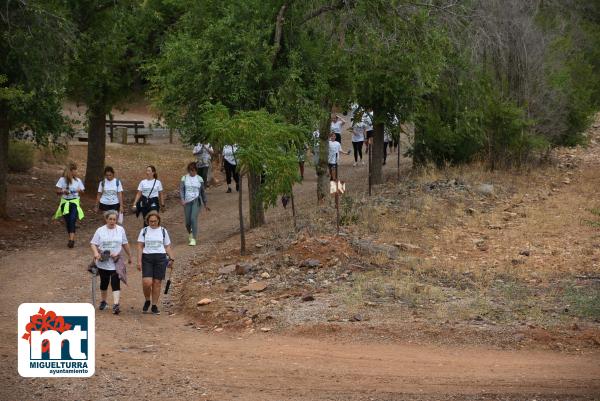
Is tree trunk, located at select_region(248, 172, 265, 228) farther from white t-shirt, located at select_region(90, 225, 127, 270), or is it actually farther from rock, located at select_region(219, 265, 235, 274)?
white t-shirt, located at select_region(90, 225, 127, 270)

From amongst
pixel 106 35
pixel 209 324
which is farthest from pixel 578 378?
pixel 106 35

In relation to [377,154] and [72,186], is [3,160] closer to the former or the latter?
[72,186]

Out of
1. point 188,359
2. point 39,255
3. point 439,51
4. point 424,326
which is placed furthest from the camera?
point 439,51

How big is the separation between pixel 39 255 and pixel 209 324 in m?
6.65

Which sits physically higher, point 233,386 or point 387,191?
point 387,191

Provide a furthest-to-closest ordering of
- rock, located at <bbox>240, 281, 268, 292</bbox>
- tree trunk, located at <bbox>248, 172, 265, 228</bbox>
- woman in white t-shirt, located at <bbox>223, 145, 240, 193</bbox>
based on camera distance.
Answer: woman in white t-shirt, located at <bbox>223, 145, 240, 193</bbox> < tree trunk, located at <bbox>248, 172, 265, 228</bbox> < rock, located at <bbox>240, 281, 268, 292</bbox>

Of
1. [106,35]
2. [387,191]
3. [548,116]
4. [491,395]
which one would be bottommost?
[491,395]

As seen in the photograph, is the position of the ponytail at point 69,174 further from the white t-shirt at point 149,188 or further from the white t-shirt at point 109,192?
the white t-shirt at point 149,188

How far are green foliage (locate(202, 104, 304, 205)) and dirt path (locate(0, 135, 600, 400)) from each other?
4220 mm

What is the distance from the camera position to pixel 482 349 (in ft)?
41.5

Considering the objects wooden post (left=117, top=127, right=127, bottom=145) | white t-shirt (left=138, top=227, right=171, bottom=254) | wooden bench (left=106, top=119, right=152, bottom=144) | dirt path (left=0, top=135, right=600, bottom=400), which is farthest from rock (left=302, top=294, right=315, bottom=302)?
wooden bench (left=106, top=119, right=152, bottom=144)

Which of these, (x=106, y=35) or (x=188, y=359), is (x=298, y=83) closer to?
(x=106, y=35)

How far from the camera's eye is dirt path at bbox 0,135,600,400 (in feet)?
35.7

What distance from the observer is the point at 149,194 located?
20.0m
